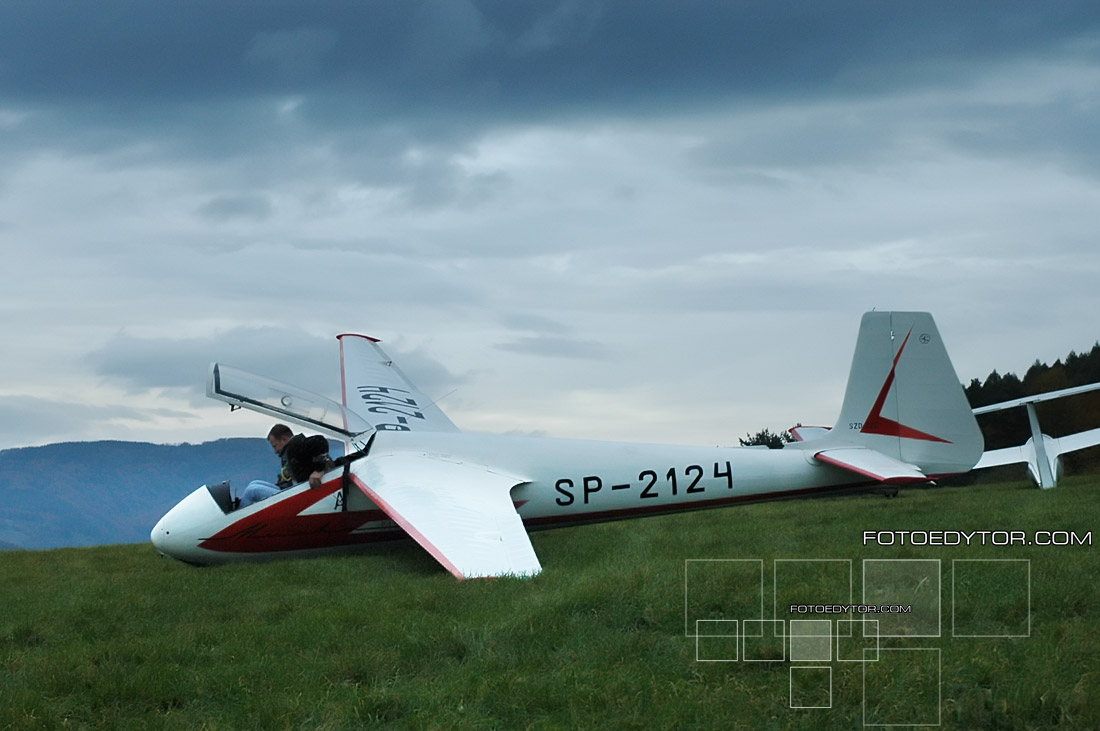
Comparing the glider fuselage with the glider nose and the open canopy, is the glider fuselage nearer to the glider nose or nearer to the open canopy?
the glider nose

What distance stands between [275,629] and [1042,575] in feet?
21.9

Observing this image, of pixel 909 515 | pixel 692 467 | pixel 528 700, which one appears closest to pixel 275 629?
pixel 528 700

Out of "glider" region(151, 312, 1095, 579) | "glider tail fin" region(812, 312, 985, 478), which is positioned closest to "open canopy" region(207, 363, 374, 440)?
"glider" region(151, 312, 1095, 579)

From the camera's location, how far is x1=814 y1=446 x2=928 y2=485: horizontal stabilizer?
545 inches

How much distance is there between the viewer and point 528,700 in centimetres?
559

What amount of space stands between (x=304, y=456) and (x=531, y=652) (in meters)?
7.48

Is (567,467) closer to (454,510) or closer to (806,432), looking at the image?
(454,510)

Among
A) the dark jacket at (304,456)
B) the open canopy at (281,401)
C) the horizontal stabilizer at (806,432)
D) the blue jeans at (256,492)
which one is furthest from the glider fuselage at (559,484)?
the horizontal stabilizer at (806,432)

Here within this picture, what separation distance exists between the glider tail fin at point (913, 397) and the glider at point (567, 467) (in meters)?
0.02

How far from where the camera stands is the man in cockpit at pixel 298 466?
12969 millimetres

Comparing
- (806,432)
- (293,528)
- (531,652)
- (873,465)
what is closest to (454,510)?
(293,528)

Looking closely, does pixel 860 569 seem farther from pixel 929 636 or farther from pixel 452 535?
pixel 452 535

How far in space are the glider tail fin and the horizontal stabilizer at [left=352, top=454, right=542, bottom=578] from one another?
234 inches

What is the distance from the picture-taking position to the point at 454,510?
1180 centimetres
